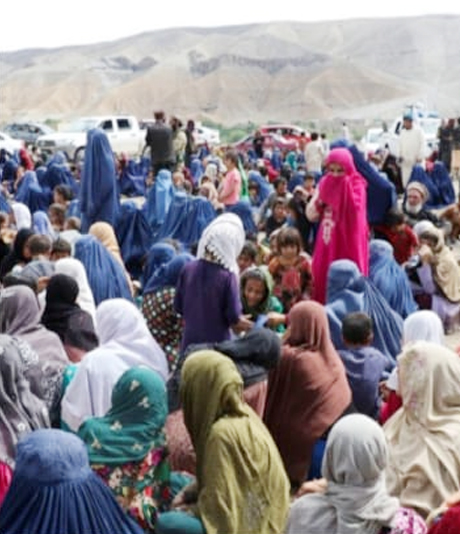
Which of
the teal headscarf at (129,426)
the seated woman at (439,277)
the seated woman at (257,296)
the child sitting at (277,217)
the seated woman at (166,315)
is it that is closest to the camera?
the teal headscarf at (129,426)

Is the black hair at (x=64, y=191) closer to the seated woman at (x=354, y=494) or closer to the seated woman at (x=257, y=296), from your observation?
the seated woman at (x=257, y=296)

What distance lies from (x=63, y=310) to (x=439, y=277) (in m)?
3.46

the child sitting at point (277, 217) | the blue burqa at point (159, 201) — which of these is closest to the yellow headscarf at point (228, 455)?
the child sitting at point (277, 217)

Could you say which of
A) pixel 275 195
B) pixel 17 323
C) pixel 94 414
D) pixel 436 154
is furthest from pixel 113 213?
pixel 436 154

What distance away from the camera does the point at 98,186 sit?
370 inches

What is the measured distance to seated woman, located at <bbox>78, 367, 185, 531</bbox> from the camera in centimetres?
349

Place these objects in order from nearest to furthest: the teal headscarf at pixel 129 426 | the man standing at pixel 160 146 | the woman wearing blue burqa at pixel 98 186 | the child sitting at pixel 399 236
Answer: the teal headscarf at pixel 129 426, the child sitting at pixel 399 236, the woman wearing blue burqa at pixel 98 186, the man standing at pixel 160 146

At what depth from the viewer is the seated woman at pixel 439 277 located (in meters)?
7.58

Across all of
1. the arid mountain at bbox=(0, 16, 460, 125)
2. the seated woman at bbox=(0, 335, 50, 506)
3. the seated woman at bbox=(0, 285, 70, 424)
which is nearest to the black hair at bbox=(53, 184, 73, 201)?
the seated woman at bbox=(0, 285, 70, 424)

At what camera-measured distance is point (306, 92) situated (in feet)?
191

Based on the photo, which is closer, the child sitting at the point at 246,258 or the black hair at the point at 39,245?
the black hair at the point at 39,245

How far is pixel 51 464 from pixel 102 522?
0.87 feet

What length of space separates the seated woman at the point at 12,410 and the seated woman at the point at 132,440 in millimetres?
337

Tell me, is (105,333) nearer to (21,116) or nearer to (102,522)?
(102,522)
